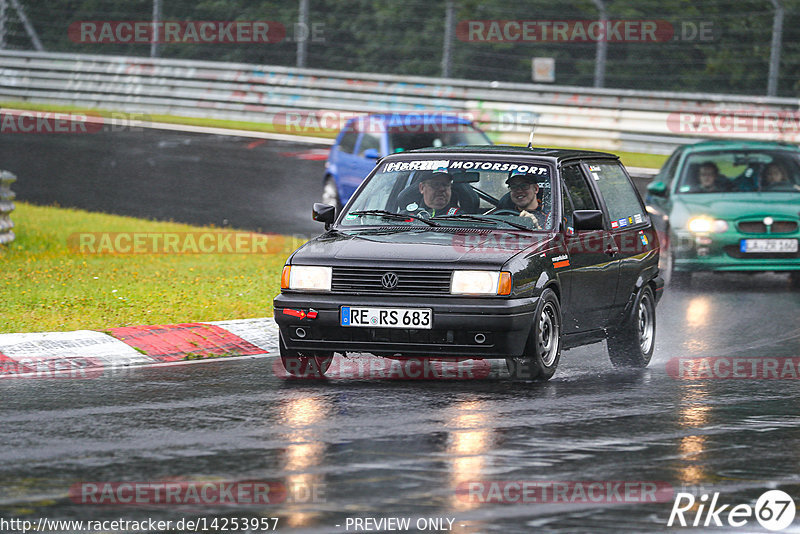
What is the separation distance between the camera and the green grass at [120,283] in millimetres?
11375

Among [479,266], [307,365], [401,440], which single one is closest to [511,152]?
[479,266]

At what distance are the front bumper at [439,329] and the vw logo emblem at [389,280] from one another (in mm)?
79

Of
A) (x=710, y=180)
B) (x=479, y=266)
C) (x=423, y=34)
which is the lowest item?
(x=479, y=266)

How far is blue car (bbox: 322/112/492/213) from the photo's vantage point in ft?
65.0

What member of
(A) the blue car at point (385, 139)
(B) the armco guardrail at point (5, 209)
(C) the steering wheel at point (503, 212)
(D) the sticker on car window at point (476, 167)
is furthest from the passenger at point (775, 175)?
(B) the armco guardrail at point (5, 209)

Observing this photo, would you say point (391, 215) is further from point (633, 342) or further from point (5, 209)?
point (5, 209)

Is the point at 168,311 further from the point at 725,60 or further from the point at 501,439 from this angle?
the point at 725,60

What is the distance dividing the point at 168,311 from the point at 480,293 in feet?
13.2

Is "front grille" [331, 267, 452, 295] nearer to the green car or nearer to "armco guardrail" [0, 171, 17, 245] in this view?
the green car

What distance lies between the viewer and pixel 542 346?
8836 mm

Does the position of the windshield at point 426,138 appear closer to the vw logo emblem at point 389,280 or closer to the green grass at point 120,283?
the green grass at point 120,283

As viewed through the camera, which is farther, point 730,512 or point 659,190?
point 659,190

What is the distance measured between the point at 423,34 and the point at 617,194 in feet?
69.0

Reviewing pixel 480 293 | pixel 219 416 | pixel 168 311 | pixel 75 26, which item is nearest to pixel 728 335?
pixel 480 293
